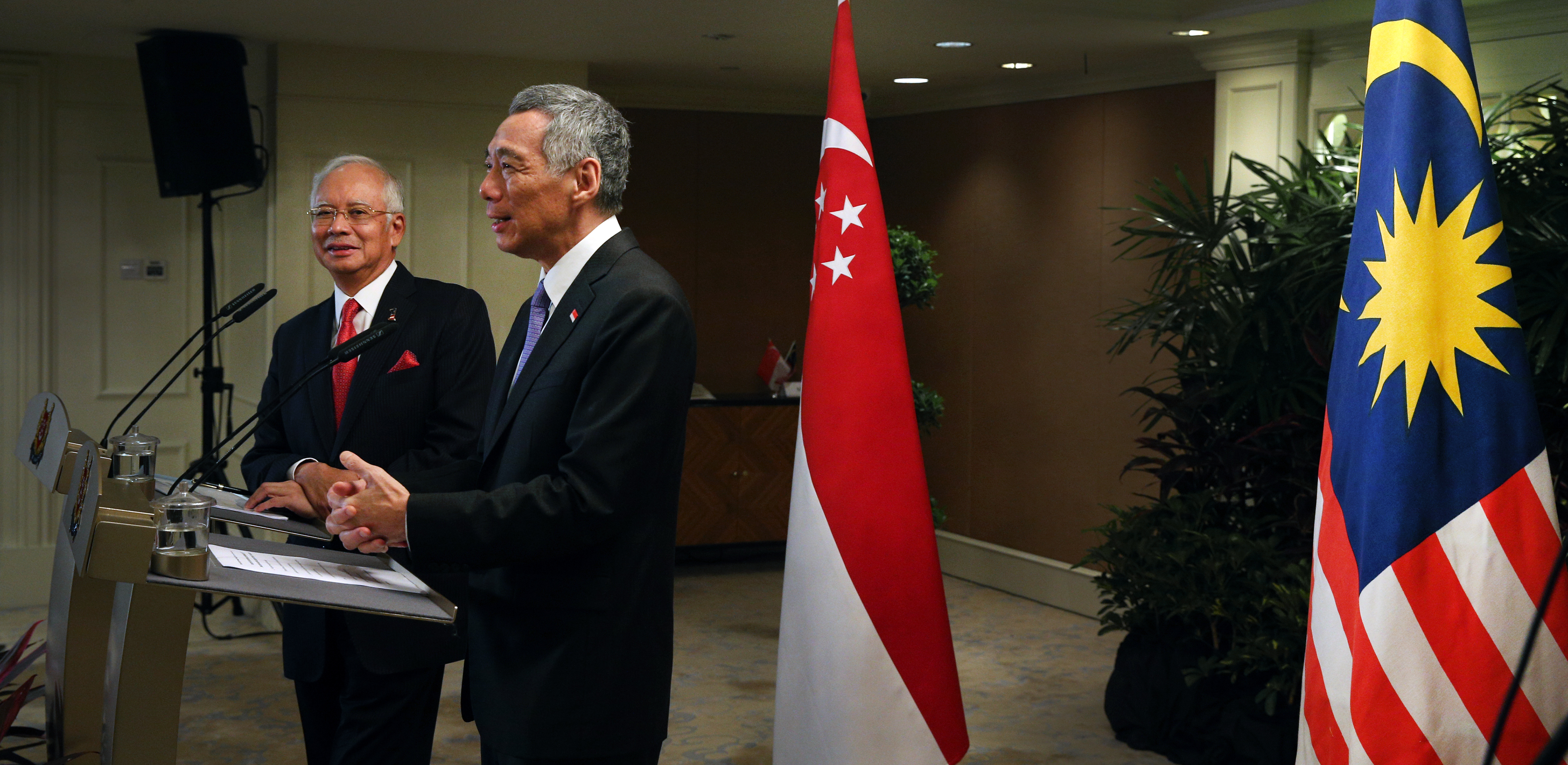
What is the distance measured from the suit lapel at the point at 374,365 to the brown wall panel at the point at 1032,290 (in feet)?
11.5

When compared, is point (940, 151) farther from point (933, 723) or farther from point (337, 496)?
point (337, 496)

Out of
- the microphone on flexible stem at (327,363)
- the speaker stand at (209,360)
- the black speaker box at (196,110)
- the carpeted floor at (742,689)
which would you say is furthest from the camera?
the speaker stand at (209,360)

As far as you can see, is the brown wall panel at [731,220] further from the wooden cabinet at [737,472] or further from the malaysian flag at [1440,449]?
the malaysian flag at [1440,449]

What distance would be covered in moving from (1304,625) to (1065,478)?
251 cm

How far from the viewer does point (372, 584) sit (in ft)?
4.72

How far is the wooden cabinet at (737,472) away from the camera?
635 cm

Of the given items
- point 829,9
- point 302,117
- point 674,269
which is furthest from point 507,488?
point 674,269

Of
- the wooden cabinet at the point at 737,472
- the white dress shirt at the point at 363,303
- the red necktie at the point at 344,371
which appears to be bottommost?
the wooden cabinet at the point at 737,472

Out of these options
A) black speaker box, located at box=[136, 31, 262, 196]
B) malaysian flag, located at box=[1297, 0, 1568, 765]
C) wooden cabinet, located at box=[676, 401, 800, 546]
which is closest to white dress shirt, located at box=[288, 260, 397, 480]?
malaysian flag, located at box=[1297, 0, 1568, 765]

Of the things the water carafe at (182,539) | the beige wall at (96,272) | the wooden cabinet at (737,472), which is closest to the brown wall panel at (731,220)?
the wooden cabinet at (737,472)

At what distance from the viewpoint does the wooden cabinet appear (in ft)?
20.8

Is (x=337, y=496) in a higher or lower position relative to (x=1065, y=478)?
higher

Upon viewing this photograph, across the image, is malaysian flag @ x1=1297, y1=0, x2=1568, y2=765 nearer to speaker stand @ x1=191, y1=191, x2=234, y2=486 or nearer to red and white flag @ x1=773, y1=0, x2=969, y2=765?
red and white flag @ x1=773, y1=0, x2=969, y2=765

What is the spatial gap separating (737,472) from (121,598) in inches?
188
